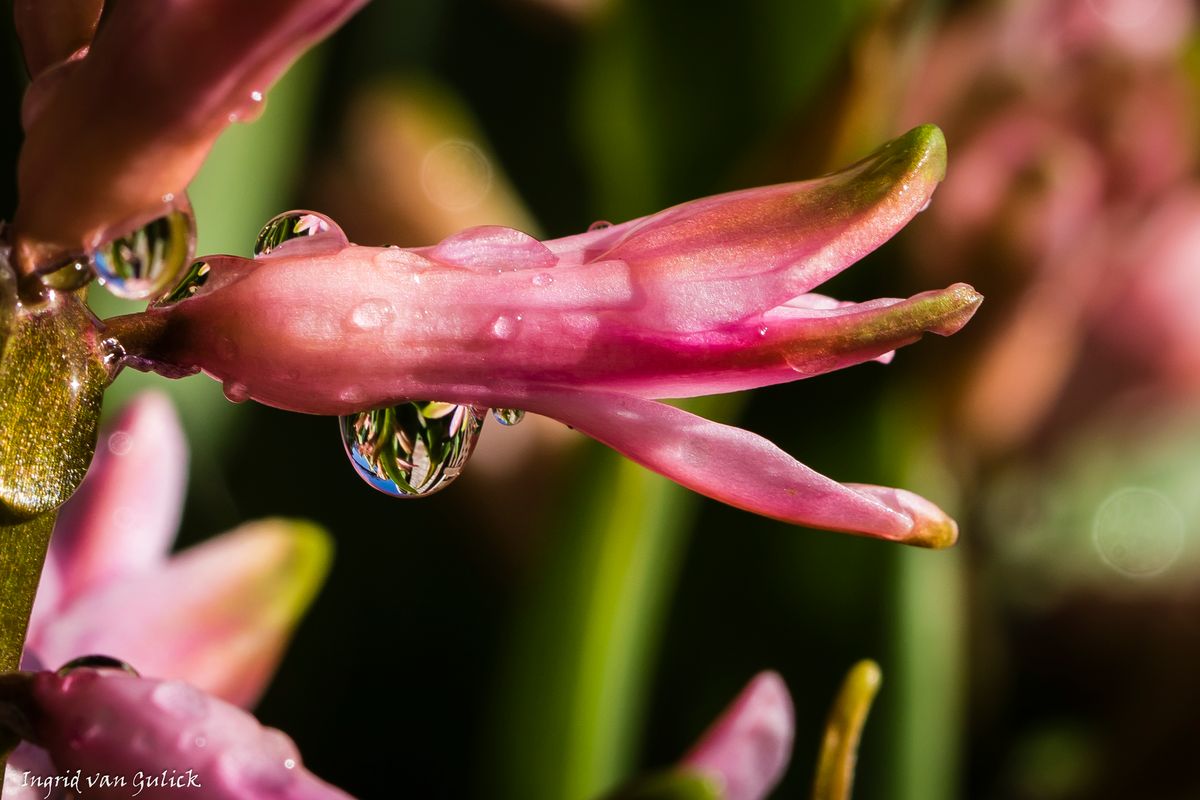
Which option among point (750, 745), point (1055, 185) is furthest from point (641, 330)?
point (1055, 185)

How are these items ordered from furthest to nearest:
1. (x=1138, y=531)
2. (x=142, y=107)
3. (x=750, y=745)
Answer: (x=1138, y=531) → (x=750, y=745) → (x=142, y=107)

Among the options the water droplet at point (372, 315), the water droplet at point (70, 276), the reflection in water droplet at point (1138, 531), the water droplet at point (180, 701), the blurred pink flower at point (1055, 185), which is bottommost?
the water droplet at point (180, 701)

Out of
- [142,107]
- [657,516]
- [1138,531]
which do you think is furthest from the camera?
[1138,531]

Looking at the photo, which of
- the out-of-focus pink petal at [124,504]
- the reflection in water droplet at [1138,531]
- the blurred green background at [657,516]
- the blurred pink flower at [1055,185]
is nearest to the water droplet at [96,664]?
the out-of-focus pink petal at [124,504]

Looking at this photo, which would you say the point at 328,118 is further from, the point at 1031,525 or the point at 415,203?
the point at 1031,525

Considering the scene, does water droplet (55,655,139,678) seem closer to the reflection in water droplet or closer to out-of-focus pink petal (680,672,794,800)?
out-of-focus pink petal (680,672,794,800)

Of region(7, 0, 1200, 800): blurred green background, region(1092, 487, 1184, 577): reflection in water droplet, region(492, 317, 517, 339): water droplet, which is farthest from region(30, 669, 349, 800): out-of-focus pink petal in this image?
region(1092, 487, 1184, 577): reflection in water droplet

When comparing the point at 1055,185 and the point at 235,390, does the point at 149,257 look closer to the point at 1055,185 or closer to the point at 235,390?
the point at 235,390

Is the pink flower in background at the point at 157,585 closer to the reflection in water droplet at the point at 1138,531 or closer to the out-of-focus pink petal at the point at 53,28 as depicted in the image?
the out-of-focus pink petal at the point at 53,28
